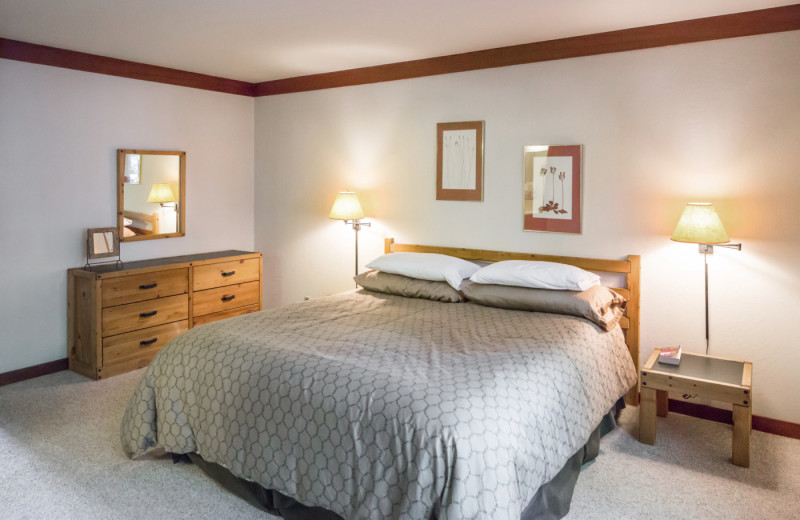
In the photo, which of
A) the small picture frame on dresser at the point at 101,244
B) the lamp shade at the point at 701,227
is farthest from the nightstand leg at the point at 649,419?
the small picture frame on dresser at the point at 101,244

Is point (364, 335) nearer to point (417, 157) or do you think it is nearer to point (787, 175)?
point (417, 157)

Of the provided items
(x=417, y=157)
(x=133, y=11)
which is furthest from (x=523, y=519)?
(x=133, y=11)

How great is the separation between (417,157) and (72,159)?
8.29 ft

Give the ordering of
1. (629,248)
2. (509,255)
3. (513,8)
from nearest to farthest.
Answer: (513,8), (629,248), (509,255)

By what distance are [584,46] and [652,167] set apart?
34.7 inches

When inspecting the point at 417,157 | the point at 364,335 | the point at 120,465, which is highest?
the point at 417,157

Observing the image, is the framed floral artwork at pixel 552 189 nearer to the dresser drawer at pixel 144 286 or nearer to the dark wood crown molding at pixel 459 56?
the dark wood crown molding at pixel 459 56

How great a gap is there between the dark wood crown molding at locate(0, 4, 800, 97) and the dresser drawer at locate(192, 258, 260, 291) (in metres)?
1.55

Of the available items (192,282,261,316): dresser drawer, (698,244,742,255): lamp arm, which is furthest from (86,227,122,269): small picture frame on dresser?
(698,244,742,255): lamp arm

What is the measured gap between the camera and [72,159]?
13.7 feet

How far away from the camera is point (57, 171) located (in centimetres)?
412

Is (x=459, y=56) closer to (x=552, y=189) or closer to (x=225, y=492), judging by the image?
(x=552, y=189)

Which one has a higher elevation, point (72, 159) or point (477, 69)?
point (477, 69)

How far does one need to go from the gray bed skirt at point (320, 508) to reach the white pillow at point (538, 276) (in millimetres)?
868
